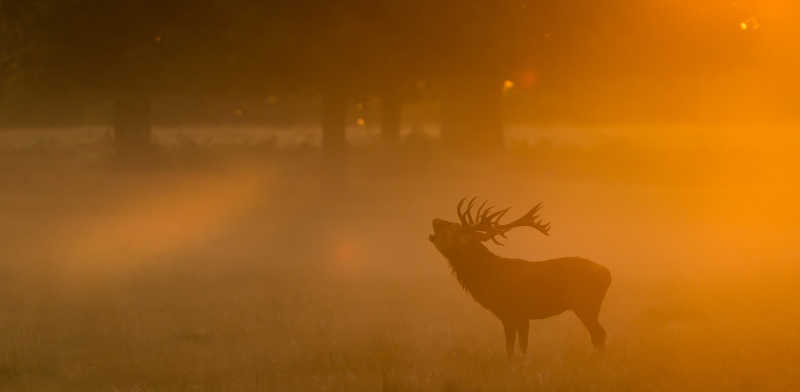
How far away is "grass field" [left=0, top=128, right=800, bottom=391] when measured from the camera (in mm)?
10070

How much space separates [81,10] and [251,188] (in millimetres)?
9530

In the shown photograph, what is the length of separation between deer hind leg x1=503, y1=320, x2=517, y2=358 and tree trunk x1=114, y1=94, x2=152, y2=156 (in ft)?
75.1

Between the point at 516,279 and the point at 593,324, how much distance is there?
86cm

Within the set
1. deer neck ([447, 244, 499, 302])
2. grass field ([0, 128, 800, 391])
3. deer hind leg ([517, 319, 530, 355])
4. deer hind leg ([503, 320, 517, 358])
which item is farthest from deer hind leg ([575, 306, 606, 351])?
deer neck ([447, 244, 499, 302])

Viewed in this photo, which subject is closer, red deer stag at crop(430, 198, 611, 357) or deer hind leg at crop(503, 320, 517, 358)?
red deer stag at crop(430, 198, 611, 357)

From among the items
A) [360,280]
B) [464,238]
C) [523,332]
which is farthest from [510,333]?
[360,280]

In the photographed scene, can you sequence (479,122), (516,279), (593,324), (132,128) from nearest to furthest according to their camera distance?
(516,279) → (593,324) → (132,128) → (479,122)

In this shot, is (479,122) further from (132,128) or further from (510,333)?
(510,333)

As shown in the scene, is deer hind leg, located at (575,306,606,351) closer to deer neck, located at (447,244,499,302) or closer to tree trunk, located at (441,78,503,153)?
deer neck, located at (447,244,499,302)

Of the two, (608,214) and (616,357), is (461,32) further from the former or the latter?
(616,357)

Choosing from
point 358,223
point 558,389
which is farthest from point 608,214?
point 558,389

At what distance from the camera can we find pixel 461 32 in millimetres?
21359

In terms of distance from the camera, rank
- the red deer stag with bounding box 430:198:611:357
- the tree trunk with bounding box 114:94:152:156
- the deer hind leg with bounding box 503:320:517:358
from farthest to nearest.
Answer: the tree trunk with bounding box 114:94:152:156, the deer hind leg with bounding box 503:320:517:358, the red deer stag with bounding box 430:198:611:357

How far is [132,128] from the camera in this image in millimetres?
32656
